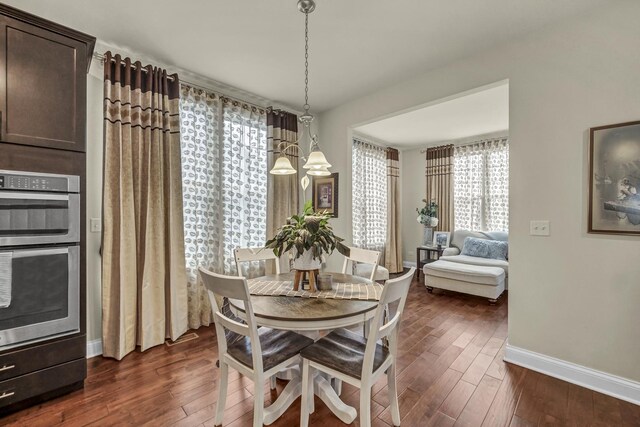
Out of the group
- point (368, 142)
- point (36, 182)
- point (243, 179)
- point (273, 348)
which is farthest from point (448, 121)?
point (36, 182)

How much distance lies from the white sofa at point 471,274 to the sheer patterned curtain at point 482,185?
458mm

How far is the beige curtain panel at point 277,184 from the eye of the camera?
3.56 meters

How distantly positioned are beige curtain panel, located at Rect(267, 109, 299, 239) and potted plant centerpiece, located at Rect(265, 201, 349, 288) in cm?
168

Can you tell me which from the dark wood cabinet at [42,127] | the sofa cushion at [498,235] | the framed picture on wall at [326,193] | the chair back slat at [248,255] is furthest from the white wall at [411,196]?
the dark wood cabinet at [42,127]

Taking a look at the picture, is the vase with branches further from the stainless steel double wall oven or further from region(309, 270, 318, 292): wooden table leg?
the stainless steel double wall oven

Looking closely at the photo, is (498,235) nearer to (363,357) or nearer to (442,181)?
(442,181)

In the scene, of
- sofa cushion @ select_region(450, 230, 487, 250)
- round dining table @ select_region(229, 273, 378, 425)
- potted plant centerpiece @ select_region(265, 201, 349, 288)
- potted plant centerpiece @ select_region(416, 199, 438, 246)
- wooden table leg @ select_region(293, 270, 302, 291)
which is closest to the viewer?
round dining table @ select_region(229, 273, 378, 425)

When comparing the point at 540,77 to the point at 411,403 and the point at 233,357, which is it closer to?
the point at 411,403

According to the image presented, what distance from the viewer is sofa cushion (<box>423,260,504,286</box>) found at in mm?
3783

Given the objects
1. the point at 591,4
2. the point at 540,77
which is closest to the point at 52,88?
the point at 540,77

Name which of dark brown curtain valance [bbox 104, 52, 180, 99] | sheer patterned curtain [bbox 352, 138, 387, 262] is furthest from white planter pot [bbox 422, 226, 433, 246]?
dark brown curtain valance [bbox 104, 52, 180, 99]

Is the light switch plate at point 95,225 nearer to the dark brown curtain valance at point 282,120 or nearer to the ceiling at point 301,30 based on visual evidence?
the ceiling at point 301,30

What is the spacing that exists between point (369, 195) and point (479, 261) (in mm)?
2122

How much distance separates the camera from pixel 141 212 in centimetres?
256
